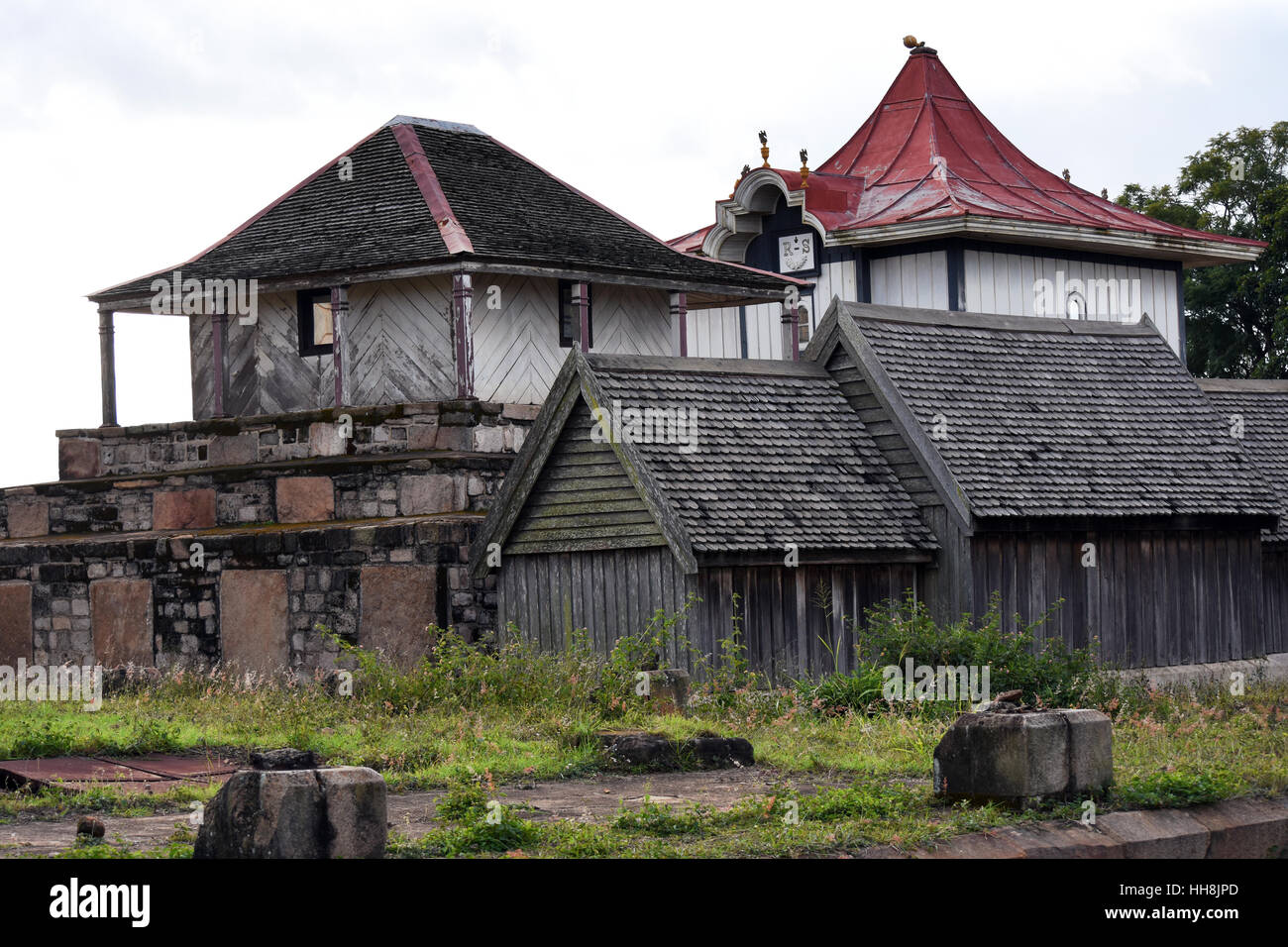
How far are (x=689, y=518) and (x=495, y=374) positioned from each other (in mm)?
5941

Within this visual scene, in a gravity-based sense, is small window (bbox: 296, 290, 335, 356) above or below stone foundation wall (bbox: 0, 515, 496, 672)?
above

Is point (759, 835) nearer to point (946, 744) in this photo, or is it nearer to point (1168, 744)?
point (946, 744)

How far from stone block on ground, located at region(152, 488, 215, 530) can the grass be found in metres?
2.90

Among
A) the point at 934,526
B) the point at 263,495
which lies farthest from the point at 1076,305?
the point at 263,495

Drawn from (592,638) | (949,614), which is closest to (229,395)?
(592,638)

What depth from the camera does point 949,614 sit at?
18.7 metres

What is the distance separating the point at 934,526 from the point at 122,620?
1053 cm

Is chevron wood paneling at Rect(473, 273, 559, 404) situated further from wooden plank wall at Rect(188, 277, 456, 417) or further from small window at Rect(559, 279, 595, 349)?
wooden plank wall at Rect(188, 277, 456, 417)

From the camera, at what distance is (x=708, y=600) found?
16984mm

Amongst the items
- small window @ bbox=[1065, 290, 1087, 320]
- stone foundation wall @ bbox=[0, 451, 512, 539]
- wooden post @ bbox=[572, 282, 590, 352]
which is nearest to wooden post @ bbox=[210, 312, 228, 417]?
stone foundation wall @ bbox=[0, 451, 512, 539]

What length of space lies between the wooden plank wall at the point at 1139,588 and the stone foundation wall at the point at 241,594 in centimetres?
567

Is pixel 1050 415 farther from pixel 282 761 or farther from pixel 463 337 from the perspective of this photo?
pixel 282 761

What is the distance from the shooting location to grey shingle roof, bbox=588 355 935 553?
17.3 m

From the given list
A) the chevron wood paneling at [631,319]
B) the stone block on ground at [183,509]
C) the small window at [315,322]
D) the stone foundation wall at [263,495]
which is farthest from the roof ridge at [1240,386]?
the stone block on ground at [183,509]
